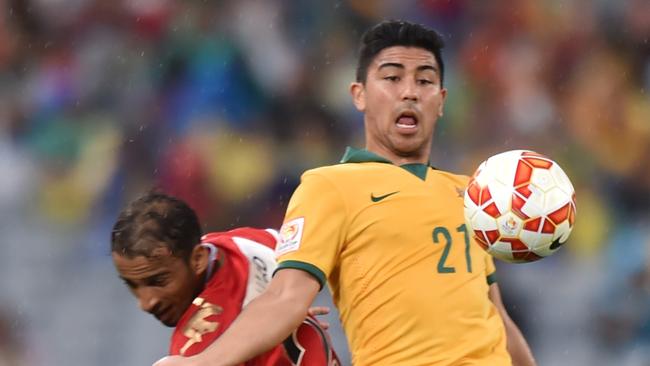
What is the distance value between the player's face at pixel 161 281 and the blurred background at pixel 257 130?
3.53 m

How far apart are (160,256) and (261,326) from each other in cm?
49

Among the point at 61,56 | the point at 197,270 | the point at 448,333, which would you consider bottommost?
the point at 448,333

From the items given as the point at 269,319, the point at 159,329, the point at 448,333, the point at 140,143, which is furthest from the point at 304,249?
the point at 140,143

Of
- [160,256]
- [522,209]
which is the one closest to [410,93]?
A: [522,209]

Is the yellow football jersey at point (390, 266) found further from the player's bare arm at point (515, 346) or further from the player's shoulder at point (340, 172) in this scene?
the player's bare arm at point (515, 346)

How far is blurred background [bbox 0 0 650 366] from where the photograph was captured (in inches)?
290

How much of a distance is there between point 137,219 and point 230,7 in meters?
4.56

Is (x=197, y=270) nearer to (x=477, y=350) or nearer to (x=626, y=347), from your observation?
(x=477, y=350)

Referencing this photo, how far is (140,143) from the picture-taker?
25.5 ft

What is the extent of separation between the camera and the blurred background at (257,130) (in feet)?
24.2

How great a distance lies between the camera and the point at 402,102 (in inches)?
162

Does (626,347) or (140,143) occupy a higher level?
(140,143)

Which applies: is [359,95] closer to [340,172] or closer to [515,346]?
[340,172]

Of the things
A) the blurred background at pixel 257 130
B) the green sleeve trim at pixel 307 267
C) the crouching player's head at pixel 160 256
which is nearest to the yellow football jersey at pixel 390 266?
the green sleeve trim at pixel 307 267
